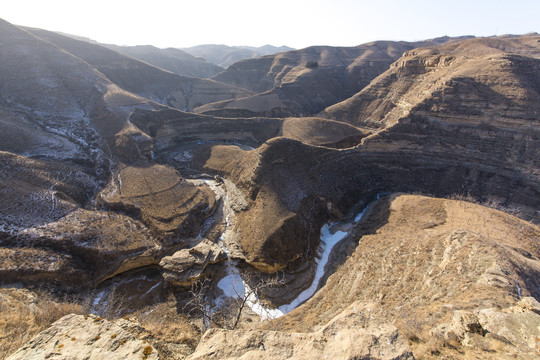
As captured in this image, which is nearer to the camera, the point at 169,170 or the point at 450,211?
the point at 450,211

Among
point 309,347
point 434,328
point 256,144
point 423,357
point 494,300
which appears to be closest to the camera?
point 309,347

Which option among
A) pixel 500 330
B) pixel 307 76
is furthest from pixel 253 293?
pixel 307 76

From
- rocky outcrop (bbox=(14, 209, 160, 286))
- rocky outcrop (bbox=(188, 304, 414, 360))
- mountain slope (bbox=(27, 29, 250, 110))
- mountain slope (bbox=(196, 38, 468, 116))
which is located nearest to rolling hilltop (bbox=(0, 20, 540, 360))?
rocky outcrop (bbox=(188, 304, 414, 360))

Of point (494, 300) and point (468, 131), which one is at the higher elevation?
point (468, 131)

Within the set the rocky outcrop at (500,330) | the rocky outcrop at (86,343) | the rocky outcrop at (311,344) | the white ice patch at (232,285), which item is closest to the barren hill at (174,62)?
the white ice patch at (232,285)

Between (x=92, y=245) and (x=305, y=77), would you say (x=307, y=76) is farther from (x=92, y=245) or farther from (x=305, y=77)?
(x=92, y=245)

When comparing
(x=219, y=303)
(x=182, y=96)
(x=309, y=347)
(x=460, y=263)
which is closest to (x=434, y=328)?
(x=309, y=347)

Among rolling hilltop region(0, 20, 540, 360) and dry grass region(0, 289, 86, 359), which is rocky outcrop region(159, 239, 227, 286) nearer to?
rolling hilltop region(0, 20, 540, 360)

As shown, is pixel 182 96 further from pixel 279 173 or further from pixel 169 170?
pixel 279 173

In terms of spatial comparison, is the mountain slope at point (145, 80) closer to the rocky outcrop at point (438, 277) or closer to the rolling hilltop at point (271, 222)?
the rolling hilltop at point (271, 222)
